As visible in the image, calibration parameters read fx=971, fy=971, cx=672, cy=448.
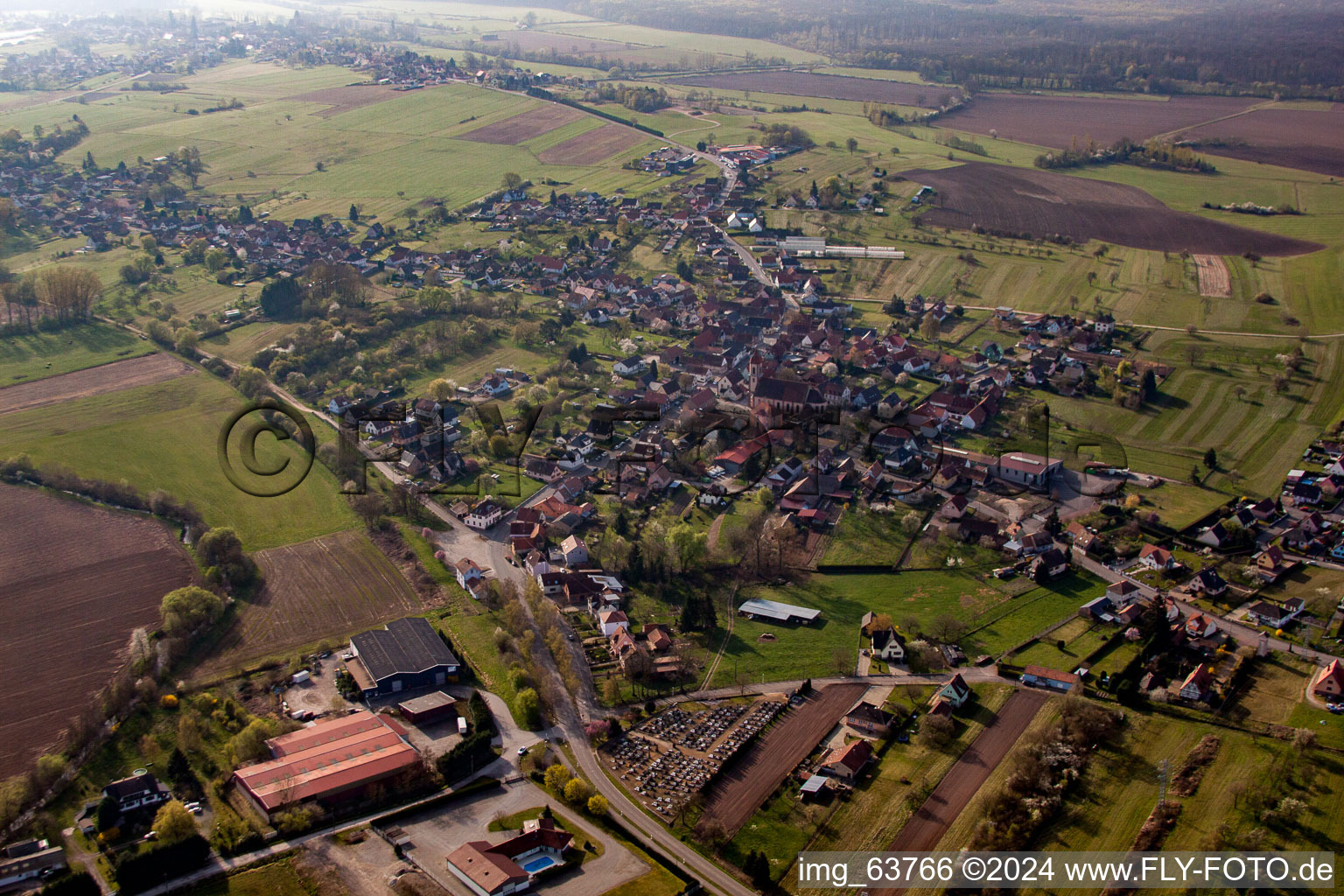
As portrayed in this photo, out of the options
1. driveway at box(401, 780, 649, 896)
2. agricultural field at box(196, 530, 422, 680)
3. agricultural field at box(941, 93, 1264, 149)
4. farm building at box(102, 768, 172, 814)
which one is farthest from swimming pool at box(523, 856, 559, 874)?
agricultural field at box(941, 93, 1264, 149)

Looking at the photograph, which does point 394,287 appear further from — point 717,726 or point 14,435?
point 717,726

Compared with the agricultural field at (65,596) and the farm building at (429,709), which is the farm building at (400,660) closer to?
the farm building at (429,709)

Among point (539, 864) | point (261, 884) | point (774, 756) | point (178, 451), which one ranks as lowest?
point (261, 884)

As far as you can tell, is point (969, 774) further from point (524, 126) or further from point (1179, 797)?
point (524, 126)

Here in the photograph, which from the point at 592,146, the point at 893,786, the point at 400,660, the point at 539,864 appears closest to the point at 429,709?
the point at 400,660

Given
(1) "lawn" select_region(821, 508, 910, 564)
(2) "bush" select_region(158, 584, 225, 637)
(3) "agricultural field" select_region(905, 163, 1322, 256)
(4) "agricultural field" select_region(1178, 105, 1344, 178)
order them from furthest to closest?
(4) "agricultural field" select_region(1178, 105, 1344, 178)
(3) "agricultural field" select_region(905, 163, 1322, 256)
(1) "lawn" select_region(821, 508, 910, 564)
(2) "bush" select_region(158, 584, 225, 637)

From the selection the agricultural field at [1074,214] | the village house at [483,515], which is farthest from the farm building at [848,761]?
the agricultural field at [1074,214]

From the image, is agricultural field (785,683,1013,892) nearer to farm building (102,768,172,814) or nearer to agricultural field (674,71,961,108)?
farm building (102,768,172,814)
